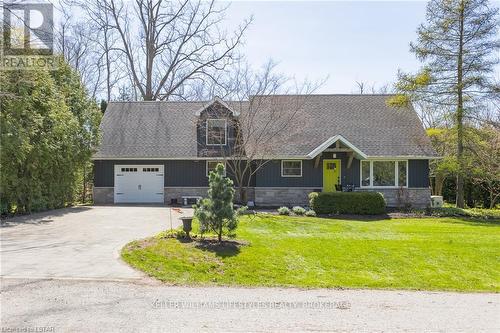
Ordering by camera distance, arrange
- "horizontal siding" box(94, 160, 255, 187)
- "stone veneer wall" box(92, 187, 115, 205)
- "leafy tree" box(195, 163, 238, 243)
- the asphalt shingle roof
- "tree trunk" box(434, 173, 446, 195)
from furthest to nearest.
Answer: "tree trunk" box(434, 173, 446, 195)
"stone veneer wall" box(92, 187, 115, 205)
"horizontal siding" box(94, 160, 255, 187)
the asphalt shingle roof
"leafy tree" box(195, 163, 238, 243)

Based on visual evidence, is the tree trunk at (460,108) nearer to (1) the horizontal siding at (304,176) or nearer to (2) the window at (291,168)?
(1) the horizontal siding at (304,176)

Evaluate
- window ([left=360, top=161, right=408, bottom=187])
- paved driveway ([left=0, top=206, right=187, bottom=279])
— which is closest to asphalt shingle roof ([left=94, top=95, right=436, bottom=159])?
window ([left=360, top=161, right=408, bottom=187])

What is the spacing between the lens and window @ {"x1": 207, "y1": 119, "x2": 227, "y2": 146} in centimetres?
2433

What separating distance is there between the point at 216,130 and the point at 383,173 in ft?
29.7

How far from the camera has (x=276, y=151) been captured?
Answer: 2225 centimetres

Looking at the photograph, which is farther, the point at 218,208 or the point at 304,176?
the point at 304,176

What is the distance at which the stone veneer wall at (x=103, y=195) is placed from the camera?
78.6 ft

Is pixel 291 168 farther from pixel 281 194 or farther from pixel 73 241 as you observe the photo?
pixel 73 241

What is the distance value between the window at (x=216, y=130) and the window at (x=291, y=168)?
3653 mm

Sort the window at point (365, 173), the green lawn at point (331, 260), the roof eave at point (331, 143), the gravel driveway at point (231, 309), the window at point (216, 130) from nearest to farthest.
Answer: the gravel driveway at point (231, 309) → the green lawn at point (331, 260) → the roof eave at point (331, 143) → the window at point (365, 173) → the window at point (216, 130)

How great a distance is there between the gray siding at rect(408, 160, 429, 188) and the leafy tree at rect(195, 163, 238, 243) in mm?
14519

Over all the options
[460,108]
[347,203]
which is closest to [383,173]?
[347,203]

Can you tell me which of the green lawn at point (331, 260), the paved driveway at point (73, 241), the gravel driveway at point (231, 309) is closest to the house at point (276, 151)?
the paved driveway at point (73, 241)

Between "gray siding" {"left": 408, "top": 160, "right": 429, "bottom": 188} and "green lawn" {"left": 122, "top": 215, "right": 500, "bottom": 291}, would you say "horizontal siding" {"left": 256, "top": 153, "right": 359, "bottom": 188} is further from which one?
"green lawn" {"left": 122, "top": 215, "right": 500, "bottom": 291}
